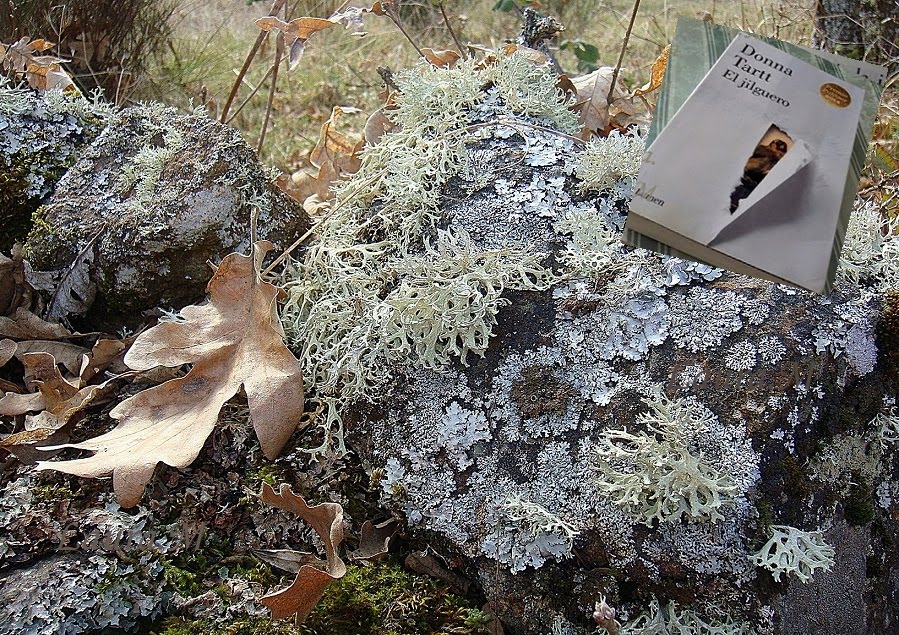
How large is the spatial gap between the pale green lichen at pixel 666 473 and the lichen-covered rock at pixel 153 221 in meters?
1.23

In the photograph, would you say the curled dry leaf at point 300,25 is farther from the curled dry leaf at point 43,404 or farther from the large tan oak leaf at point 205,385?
the curled dry leaf at point 43,404

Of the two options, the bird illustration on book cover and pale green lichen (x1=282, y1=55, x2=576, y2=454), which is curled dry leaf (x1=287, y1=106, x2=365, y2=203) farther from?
the bird illustration on book cover

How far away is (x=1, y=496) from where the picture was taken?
1649 millimetres

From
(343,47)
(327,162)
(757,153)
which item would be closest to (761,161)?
(757,153)

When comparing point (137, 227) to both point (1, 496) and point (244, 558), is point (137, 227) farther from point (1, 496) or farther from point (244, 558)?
point (244, 558)

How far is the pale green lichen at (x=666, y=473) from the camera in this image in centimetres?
139

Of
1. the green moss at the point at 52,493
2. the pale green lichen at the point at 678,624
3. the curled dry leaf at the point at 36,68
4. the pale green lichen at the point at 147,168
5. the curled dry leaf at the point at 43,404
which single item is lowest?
the pale green lichen at the point at 678,624

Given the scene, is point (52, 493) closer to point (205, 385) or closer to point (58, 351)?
point (205, 385)

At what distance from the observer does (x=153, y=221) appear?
80.8 inches

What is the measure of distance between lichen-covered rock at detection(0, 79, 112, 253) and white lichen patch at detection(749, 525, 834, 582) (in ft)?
7.26

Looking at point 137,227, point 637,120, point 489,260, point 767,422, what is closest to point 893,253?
point 767,422

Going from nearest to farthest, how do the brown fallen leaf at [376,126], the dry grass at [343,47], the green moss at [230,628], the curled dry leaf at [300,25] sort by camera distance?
the green moss at [230,628]
the curled dry leaf at [300,25]
the brown fallen leaf at [376,126]
the dry grass at [343,47]

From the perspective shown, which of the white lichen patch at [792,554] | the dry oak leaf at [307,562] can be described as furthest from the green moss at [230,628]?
the white lichen patch at [792,554]

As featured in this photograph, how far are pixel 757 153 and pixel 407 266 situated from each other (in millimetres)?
847
